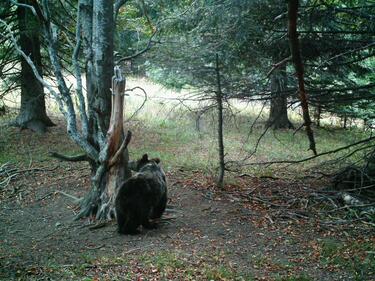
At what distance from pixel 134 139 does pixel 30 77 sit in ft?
15.4

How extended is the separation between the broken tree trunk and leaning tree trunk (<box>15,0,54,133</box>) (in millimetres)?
7520

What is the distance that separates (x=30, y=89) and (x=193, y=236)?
1130 cm

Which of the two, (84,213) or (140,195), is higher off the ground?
(140,195)

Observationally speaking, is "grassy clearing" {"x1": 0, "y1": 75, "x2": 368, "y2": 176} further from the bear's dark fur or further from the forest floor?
the bear's dark fur

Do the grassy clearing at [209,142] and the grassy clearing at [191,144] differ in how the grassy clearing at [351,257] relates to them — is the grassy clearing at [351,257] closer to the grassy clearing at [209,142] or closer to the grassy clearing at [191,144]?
the grassy clearing at [191,144]

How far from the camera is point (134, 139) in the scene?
17719mm

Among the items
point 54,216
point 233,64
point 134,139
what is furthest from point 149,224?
point 134,139

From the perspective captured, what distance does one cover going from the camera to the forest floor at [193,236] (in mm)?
6660

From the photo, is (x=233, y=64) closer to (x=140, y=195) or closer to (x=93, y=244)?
(x=140, y=195)

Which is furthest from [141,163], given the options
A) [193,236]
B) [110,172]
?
[193,236]

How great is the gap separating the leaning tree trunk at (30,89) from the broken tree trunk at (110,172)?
7.52 m

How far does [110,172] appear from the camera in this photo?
9703 millimetres

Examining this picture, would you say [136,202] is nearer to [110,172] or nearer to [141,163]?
[110,172]

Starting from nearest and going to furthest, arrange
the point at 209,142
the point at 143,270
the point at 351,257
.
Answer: the point at 143,270
the point at 351,257
the point at 209,142
